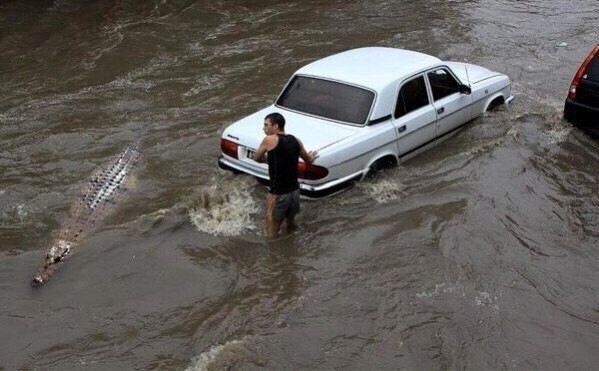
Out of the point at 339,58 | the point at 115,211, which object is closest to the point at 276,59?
the point at 339,58

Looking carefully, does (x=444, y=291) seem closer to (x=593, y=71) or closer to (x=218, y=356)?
(x=218, y=356)

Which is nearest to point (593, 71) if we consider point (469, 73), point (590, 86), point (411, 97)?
point (590, 86)

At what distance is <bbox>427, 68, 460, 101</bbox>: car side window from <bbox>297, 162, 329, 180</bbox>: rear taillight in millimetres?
Answer: 2237

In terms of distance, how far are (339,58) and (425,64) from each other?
44.1 inches

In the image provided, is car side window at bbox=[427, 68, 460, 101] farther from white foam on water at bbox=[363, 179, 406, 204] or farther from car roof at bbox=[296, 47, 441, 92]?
white foam on water at bbox=[363, 179, 406, 204]

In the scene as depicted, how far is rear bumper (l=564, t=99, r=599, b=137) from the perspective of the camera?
852cm

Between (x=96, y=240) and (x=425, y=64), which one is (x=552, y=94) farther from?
(x=96, y=240)

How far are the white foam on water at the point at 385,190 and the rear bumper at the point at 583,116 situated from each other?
10.1ft

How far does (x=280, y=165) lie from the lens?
19.9ft

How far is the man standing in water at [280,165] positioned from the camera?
19.7 feet

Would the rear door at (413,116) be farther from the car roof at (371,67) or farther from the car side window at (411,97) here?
the car roof at (371,67)

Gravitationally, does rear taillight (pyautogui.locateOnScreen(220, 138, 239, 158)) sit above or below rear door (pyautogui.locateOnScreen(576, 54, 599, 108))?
above

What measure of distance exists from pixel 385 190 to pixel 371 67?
1.59 metres

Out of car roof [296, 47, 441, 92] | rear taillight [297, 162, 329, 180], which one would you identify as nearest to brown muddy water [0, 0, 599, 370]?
rear taillight [297, 162, 329, 180]
